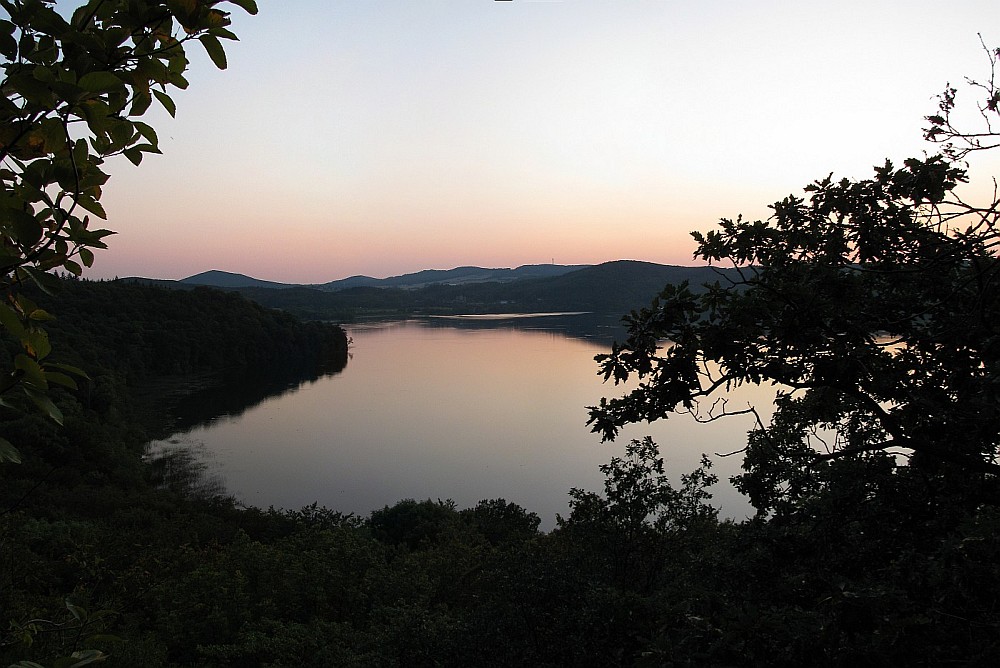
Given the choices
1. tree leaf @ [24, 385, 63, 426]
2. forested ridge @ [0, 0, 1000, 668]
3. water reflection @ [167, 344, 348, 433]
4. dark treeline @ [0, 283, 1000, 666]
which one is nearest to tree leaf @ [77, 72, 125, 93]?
forested ridge @ [0, 0, 1000, 668]

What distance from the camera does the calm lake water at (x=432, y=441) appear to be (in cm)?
2128

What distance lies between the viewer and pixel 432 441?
27.9m

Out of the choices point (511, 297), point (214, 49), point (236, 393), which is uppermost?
point (511, 297)

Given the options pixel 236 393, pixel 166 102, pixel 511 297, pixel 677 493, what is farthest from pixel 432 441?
pixel 511 297

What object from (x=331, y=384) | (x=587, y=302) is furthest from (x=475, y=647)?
(x=587, y=302)

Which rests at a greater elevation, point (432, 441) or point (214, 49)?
point (214, 49)

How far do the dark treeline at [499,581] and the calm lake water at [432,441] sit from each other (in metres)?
4.44

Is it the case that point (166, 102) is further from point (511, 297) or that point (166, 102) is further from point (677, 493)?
point (511, 297)

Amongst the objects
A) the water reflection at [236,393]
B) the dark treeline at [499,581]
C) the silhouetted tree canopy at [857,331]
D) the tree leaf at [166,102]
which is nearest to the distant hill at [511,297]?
the water reflection at [236,393]

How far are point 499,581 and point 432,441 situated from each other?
898 inches

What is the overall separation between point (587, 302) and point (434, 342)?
62.2 m

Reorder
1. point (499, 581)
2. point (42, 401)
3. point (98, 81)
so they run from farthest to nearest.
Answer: point (499, 581), point (42, 401), point (98, 81)

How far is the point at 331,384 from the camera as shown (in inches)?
1724

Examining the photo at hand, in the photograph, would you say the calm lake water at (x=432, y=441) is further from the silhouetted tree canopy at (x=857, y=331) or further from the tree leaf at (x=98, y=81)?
the tree leaf at (x=98, y=81)
